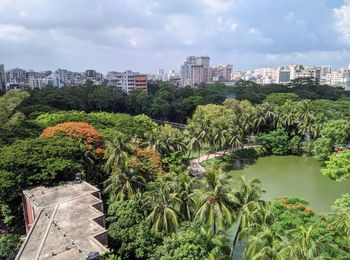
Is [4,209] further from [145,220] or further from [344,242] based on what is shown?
[344,242]

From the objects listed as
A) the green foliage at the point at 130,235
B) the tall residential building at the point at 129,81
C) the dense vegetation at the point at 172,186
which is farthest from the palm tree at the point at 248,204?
the tall residential building at the point at 129,81

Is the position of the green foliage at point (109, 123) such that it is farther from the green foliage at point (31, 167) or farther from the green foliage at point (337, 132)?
the green foliage at point (337, 132)

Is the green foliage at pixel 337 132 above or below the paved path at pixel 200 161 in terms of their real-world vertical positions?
above

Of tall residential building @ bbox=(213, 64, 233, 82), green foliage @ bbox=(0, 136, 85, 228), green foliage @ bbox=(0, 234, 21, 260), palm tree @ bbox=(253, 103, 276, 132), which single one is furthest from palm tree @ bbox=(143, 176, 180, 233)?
tall residential building @ bbox=(213, 64, 233, 82)

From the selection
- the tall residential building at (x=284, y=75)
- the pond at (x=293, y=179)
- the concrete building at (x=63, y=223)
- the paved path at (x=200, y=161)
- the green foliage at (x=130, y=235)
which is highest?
the tall residential building at (x=284, y=75)

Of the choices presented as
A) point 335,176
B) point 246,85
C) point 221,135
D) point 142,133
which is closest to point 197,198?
point 335,176

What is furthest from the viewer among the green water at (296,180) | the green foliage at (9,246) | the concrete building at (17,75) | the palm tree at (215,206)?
the concrete building at (17,75)
